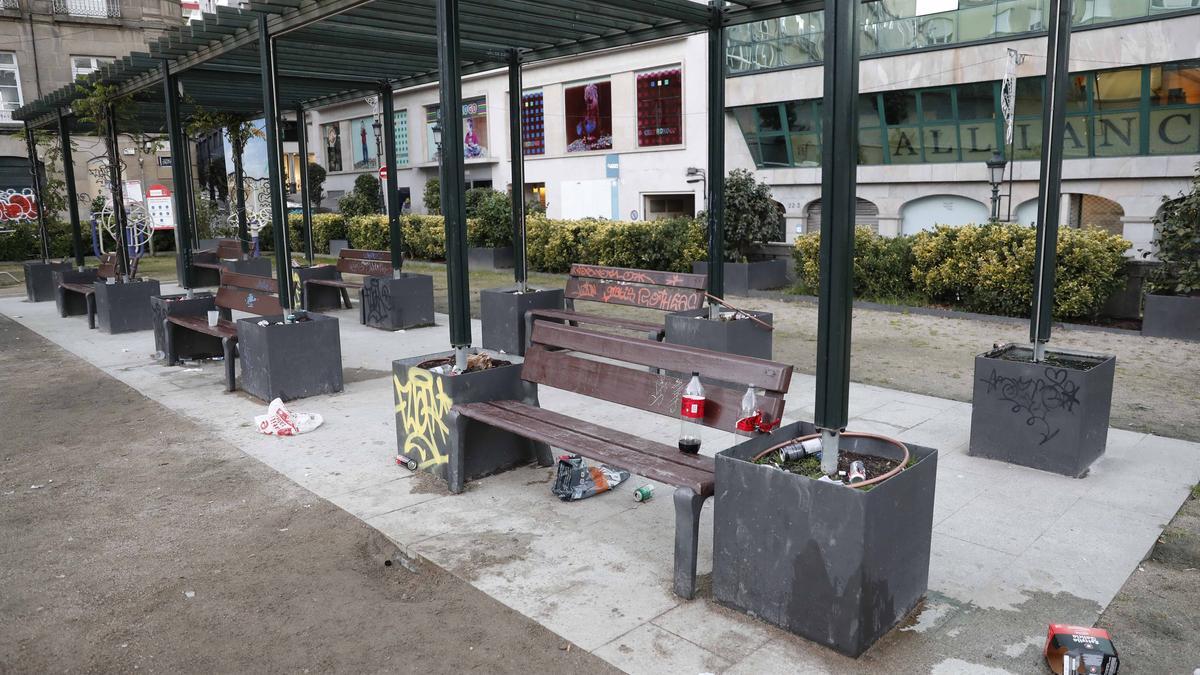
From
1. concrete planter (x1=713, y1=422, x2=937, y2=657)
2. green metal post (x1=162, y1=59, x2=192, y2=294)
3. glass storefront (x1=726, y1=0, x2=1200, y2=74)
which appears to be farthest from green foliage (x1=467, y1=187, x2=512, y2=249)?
concrete planter (x1=713, y1=422, x2=937, y2=657)

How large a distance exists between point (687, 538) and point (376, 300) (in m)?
9.02

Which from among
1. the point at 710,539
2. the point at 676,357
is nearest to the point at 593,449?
the point at 676,357

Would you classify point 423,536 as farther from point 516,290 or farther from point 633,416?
point 516,290

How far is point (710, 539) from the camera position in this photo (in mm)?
4715

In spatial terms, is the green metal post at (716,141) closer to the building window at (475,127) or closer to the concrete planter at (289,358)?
the concrete planter at (289,358)

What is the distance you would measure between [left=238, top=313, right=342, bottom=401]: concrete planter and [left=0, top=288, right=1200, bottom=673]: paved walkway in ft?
1.38

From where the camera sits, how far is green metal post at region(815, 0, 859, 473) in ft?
11.6

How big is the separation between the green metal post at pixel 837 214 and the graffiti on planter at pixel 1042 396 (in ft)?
8.88

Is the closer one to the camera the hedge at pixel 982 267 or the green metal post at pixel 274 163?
the green metal post at pixel 274 163

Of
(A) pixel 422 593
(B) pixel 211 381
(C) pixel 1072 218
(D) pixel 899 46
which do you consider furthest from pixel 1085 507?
(D) pixel 899 46

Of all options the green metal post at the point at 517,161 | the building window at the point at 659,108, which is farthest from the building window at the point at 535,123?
the green metal post at the point at 517,161

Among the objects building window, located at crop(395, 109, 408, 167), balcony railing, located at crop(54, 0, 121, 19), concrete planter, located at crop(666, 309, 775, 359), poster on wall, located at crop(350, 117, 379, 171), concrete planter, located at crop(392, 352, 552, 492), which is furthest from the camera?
poster on wall, located at crop(350, 117, 379, 171)

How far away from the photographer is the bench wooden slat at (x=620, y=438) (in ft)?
14.7

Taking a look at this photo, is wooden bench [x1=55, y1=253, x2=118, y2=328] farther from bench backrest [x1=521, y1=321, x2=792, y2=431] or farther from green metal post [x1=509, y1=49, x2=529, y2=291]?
bench backrest [x1=521, y1=321, x2=792, y2=431]
